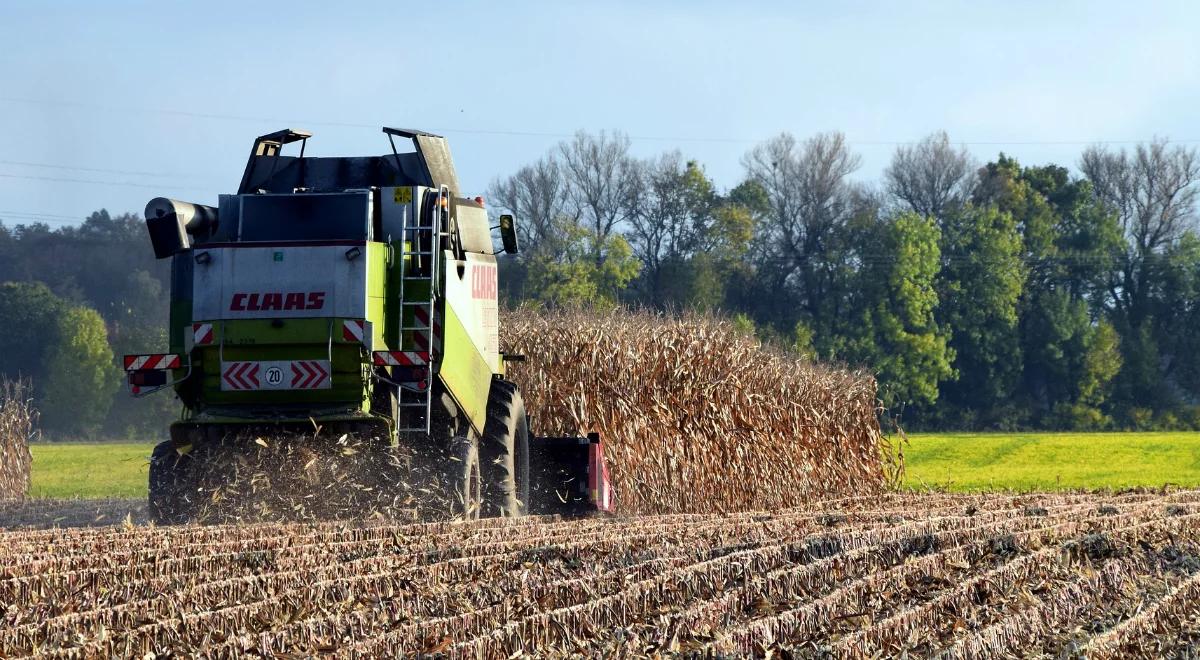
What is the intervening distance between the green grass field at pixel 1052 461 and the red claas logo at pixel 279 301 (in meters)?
15.3

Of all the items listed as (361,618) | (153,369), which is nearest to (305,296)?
(153,369)

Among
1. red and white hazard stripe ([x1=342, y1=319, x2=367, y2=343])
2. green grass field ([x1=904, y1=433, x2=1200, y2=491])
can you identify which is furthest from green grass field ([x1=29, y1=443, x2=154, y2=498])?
green grass field ([x1=904, y1=433, x2=1200, y2=491])

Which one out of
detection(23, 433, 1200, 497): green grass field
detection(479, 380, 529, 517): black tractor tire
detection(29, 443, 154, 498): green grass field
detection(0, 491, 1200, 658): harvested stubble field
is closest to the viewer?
detection(0, 491, 1200, 658): harvested stubble field

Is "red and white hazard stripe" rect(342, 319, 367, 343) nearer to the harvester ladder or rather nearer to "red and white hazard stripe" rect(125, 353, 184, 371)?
the harvester ladder

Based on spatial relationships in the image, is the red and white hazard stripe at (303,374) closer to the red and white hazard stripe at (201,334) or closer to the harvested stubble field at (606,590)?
the red and white hazard stripe at (201,334)

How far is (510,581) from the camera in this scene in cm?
765

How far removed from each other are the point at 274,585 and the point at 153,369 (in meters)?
4.09

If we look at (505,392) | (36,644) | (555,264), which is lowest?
(36,644)

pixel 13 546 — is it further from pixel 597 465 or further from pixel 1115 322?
pixel 1115 322

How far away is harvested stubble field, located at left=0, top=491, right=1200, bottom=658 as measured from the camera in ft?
20.0

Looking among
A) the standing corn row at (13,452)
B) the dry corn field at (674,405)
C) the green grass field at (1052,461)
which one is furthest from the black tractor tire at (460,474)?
the green grass field at (1052,461)

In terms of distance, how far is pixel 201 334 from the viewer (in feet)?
35.7

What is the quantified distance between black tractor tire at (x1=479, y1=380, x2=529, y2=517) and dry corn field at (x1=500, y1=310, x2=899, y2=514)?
211 centimetres

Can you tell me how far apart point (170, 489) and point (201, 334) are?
1.38 m
